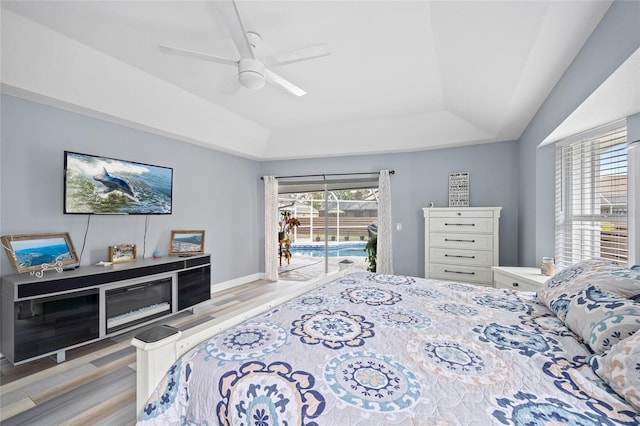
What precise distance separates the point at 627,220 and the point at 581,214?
0.64 metres

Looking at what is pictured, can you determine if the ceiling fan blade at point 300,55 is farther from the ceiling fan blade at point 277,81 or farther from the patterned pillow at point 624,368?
the patterned pillow at point 624,368

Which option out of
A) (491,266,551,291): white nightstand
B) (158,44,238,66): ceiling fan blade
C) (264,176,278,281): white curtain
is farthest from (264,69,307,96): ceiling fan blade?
(264,176,278,281): white curtain

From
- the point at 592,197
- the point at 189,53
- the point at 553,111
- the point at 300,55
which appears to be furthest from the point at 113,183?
the point at 592,197

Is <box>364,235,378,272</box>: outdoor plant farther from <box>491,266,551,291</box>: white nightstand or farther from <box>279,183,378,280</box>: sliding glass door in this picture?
<box>491,266,551,291</box>: white nightstand

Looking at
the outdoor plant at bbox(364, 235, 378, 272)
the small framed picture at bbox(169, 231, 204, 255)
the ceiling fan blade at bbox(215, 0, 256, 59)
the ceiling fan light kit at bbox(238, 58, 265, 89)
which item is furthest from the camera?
the outdoor plant at bbox(364, 235, 378, 272)

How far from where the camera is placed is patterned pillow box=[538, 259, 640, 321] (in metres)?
1.36

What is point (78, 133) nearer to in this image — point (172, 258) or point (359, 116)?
point (172, 258)

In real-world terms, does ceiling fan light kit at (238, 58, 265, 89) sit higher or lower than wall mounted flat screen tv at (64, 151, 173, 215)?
higher

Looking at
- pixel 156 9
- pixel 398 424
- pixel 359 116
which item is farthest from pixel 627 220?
pixel 156 9

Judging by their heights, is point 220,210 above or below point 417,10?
below

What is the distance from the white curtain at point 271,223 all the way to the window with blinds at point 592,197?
4.04m

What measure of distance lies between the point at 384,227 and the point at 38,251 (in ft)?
13.5

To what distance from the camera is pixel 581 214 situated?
2.66 metres

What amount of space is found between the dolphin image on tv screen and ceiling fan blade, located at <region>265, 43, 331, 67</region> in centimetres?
216
